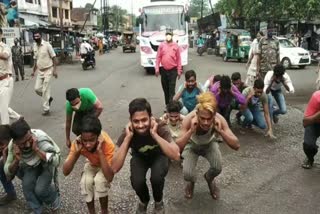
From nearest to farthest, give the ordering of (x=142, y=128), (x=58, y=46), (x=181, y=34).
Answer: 1. (x=142, y=128)
2. (x=181, y=34)
3. (x=58, y=46)

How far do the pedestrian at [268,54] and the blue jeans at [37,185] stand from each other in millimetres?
6153

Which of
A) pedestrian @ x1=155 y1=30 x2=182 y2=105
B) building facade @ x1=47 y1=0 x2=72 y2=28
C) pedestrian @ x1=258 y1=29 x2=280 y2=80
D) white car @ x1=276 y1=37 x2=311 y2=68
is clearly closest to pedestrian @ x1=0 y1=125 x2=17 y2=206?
pedestrian @ x1=155 y1=30 x2=182 y2=105

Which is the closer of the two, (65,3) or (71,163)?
(71,163)

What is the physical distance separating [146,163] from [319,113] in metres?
2.21

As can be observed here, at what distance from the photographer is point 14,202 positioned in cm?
446

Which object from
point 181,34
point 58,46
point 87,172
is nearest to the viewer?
point 87,172

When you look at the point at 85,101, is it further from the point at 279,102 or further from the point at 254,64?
the point at 254,64

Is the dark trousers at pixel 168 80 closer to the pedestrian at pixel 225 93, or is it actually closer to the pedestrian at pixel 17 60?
the pedestrian at pixel 225 93

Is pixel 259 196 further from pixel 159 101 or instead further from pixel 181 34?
pixel 181 34

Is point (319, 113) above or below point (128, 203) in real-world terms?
above

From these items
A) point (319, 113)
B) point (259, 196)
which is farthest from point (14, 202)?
point (319, 113)

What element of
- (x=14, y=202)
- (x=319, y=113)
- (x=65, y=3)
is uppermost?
(x=65, y=3)

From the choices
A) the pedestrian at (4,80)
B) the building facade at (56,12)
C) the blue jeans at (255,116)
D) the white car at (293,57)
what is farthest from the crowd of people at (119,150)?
the building facade at (56,12)

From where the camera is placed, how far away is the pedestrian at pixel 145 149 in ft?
11.3
